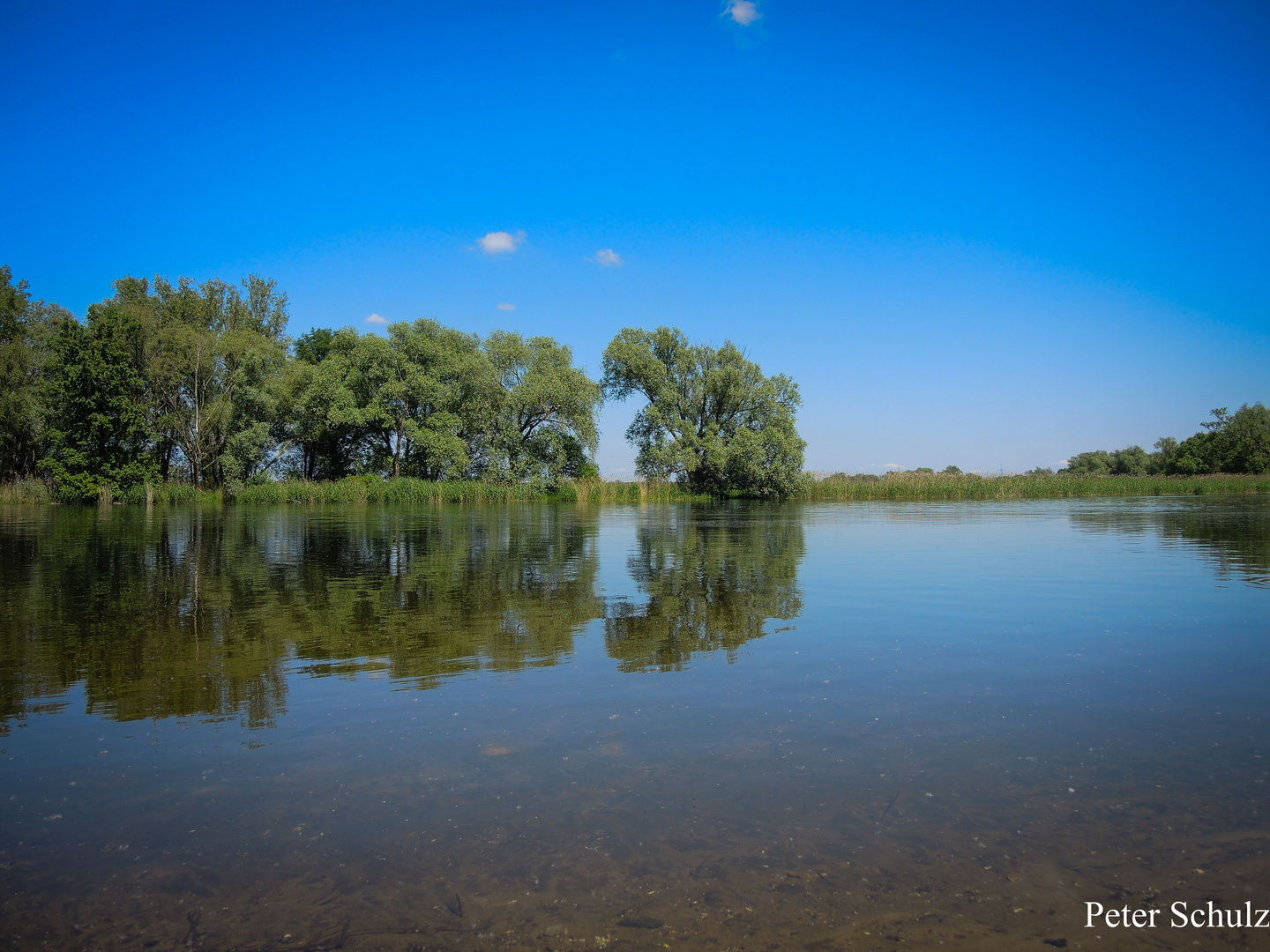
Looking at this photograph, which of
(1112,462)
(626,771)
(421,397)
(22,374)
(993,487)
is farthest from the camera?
(1112,462)

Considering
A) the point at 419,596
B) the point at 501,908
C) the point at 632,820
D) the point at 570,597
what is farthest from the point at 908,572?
the point at 501,908

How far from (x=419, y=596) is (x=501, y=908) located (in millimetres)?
7933

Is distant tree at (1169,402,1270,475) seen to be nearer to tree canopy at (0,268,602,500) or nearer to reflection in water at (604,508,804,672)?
tree canopy at (0,268,602,500)

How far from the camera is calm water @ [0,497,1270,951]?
291cm

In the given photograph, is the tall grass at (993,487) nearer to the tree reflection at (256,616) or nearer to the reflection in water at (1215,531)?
the reflection in water at (1215,531)

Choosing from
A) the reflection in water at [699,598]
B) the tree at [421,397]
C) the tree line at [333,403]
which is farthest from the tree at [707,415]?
the reflection in water at [699,598]

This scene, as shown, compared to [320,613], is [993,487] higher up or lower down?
higher up

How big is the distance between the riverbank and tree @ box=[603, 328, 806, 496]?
99.1 inches

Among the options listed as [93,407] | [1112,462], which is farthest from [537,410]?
[1112,462]

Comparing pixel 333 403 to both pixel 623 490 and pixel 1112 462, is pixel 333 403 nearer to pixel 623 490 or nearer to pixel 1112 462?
pixel 623 490

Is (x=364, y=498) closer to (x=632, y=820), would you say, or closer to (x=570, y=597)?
(x=570, y=597)

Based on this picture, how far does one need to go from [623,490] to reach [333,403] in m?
23.5

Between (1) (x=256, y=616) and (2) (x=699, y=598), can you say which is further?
(2) (x=699, y=598)

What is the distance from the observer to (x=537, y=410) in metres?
60.3
